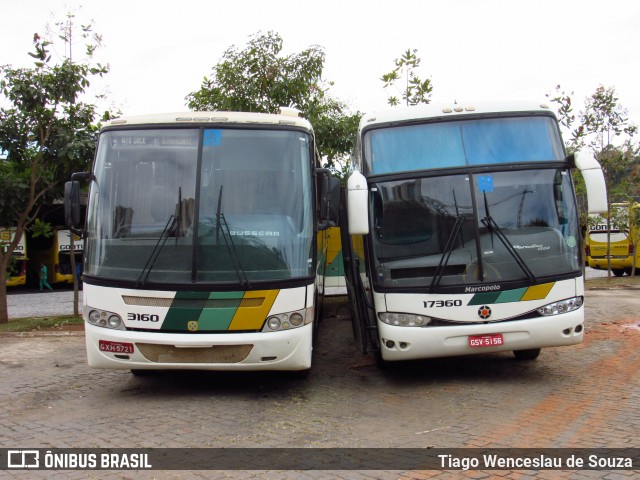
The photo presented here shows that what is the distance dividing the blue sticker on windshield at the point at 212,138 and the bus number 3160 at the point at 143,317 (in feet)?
6.05

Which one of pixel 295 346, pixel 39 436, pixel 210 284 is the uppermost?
pixel 210 284

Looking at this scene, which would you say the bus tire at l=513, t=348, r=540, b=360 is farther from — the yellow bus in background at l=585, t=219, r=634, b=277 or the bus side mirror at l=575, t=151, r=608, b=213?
the yellow bus in background at l=585, t=219, r=634, b=277

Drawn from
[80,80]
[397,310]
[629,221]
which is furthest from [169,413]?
[629,221]

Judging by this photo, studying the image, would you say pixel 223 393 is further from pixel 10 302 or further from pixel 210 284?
pixel 10 302

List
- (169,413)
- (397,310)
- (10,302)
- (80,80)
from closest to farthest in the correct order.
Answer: (169,413), (397,310), (80,80), (10,302)

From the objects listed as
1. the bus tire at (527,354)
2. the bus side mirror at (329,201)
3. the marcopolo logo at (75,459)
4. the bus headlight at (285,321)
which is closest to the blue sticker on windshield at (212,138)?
the bus side mirror at (329,201)

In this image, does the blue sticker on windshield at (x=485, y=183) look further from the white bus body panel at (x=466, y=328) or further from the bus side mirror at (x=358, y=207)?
the bus side mirror at (x=358, y=207)

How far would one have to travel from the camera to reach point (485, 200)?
7.36 meters

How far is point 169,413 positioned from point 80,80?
8.54 meters

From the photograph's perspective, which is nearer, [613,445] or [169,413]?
[613,445]

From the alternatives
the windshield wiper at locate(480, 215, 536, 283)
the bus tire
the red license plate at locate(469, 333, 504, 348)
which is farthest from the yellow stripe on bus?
the bus tire

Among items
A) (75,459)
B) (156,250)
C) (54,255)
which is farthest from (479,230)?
(54,255)

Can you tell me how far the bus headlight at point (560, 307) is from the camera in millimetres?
7230

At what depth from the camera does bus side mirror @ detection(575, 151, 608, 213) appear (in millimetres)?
7016
